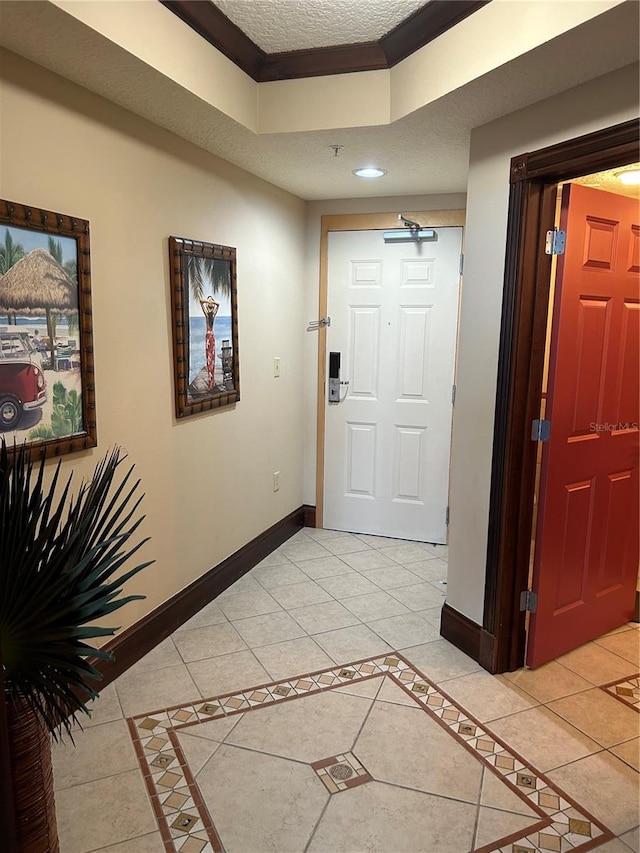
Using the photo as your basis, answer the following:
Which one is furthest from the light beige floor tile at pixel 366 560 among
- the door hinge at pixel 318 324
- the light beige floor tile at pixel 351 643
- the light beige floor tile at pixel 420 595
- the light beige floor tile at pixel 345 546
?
the door hinge at pixel 318 324

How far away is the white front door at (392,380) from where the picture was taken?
3.93 m

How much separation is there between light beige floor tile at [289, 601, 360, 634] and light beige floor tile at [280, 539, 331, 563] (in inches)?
25.4

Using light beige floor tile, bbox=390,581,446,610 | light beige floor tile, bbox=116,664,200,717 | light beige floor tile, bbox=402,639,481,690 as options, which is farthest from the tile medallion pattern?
light beige floor tile, bbox=116,664,200,717

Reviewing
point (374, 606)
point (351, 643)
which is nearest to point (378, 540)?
point (374, 606)

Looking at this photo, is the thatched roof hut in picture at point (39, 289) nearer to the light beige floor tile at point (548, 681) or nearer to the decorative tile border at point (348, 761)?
the decorative tile border at point (348, 761)

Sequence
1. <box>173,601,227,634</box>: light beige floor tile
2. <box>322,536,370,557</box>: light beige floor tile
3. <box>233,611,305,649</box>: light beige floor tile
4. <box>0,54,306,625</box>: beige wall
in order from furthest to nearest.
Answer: <box>322,536,370,557</box>: light beige floor tile, <box>173,601,227,634</box>: light beige floor tile, <box>233,611,305,649</box>: light beige floor tile, <box>0,54,306,625</box>: beige wall

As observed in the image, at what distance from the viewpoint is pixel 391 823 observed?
5.93ft

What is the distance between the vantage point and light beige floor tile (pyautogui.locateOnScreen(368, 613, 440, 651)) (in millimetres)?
2857

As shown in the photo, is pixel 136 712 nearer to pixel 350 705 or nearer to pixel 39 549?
pixel 350 705

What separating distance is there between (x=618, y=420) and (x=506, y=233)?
100 centimetres

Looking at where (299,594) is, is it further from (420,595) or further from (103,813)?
(103,813)

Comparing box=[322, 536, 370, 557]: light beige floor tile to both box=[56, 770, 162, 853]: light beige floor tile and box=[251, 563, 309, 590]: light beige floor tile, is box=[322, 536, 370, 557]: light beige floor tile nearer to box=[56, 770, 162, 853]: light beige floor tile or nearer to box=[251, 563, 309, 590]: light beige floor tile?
box=[251, 563, 309, 590]: light beige floor tile

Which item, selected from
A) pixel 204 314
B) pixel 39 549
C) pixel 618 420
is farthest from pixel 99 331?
pixel 618 420

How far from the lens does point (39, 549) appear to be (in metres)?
1.43
